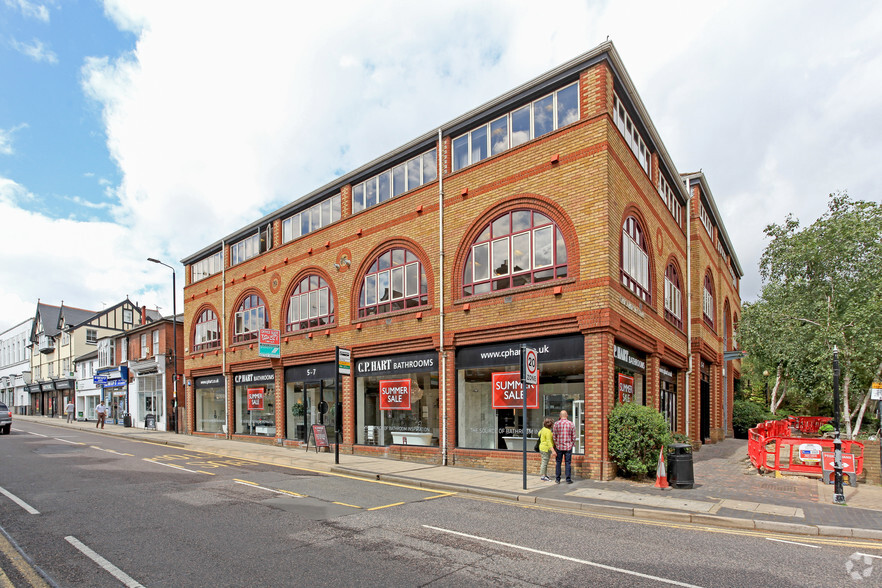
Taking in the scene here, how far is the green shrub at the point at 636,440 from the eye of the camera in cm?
1354

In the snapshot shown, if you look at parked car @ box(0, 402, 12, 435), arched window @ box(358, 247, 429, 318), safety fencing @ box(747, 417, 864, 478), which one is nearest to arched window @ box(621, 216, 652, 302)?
safety fencing @ box(747, 417, 864, 478)

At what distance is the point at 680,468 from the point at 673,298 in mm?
11616

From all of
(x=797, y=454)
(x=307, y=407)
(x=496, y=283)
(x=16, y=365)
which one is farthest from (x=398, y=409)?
(x=16, y=365)

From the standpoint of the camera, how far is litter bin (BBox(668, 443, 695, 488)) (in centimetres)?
1242

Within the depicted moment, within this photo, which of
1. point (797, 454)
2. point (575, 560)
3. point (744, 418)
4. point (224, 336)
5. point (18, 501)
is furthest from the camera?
point (744, 418)

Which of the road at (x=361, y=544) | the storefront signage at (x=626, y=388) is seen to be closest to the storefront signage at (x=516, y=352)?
the storefront signage at (x=626, y=388)

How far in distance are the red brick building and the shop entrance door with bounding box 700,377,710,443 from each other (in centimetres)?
11

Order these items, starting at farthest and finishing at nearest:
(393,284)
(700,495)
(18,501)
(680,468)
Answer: (393,284) < (680,468) < (700,495) < (18,501)

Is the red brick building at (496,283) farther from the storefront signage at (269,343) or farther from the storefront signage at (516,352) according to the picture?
the storefront signage at (269,343)

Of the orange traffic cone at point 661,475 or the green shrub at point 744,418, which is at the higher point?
the orange traffic cone at point 661,475

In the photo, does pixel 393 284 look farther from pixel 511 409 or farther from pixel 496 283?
pixel 511 409

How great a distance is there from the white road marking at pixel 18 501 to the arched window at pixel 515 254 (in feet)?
38.1

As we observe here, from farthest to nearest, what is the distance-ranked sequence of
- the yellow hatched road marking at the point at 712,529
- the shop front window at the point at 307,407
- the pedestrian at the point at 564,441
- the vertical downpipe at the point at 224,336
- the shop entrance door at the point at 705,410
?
the vertical downpipe at the point at 224,336, the shop entrance door at the point at 705,410, the shop front window at the point at 307,407, the pedestrian at the point at 564,441, the yellow hatched road marking at the point at 712,529

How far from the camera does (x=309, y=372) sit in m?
23.7
